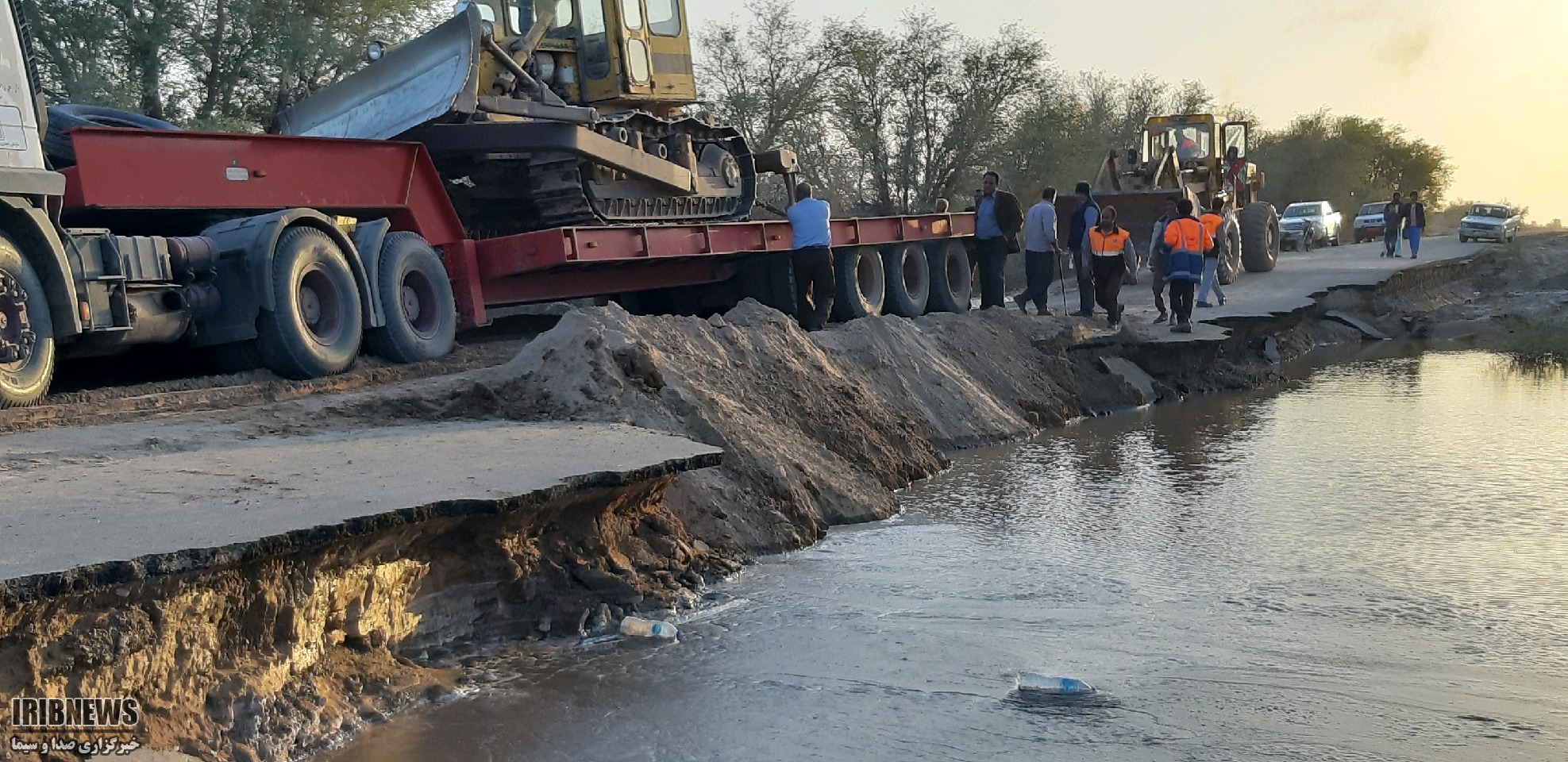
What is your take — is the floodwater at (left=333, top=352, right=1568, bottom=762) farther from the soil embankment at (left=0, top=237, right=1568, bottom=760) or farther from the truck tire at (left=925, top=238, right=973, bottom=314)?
the truck tire at (left=925, top=238, right=973, bottom=314)

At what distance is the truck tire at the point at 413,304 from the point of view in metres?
10.3

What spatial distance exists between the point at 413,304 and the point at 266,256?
1.78 meters

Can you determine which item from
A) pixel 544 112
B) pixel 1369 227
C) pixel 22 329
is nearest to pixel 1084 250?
pixel 544 112

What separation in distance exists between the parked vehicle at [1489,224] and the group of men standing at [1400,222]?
6.85 meters

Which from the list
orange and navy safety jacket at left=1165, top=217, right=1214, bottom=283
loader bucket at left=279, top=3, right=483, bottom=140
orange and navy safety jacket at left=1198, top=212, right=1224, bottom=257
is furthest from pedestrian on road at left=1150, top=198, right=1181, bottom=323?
loader bucket at left=279, top=3, right=483, bottom=140

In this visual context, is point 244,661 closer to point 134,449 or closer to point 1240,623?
point 134,449

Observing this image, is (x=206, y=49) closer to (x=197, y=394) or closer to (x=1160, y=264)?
(x=1160, y=264)

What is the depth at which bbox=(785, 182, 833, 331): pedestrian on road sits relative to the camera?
46.3ft

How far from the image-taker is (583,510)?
6.64 m

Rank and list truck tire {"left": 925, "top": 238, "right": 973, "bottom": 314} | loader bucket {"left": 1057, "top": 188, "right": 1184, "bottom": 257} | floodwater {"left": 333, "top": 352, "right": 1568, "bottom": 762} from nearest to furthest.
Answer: floodwater {"left": 333, "top": 352, "right": 1568, "bottom": 762} < truck tire {"left": 925, "top": 238, "right": 973, "bottom": 314} < loader bucket {"left": 1057, "top": 188, "right": 1184, "bottom": 257}

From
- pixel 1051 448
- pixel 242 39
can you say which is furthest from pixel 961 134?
pixel 1051 448

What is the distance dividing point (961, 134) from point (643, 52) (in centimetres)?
2326

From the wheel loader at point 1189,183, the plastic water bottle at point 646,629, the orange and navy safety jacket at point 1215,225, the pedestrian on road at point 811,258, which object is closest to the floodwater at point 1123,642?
the plastic water bottle at point 646,629

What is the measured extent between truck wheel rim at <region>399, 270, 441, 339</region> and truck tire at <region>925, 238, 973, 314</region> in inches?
299
